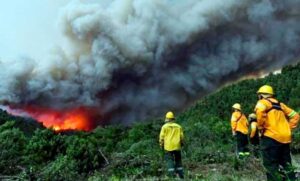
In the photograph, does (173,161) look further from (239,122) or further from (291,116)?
(291,116)

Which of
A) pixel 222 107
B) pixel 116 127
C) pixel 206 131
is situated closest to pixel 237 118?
pixel 206 131

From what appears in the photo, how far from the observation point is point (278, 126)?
868 centimetres

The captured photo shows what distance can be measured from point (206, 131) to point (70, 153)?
1897cm

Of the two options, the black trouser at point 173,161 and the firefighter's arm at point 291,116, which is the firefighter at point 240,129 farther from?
the firefighter's arm at point 291,116

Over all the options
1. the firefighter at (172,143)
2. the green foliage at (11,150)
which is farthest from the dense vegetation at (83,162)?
the firefighter at (172,143)

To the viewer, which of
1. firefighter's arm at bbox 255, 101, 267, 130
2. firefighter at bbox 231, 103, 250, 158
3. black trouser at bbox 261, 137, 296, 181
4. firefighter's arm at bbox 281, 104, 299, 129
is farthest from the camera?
firefighter at bbox 231, 103, 250, 158

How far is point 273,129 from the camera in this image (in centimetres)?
867

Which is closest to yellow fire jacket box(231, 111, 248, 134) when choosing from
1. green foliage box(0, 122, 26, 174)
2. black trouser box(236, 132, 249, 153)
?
black trouser box(236, 132, 249, 153)

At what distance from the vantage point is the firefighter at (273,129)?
8.64m

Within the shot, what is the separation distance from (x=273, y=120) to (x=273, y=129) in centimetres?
18

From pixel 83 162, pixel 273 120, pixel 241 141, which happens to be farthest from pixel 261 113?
pixel 241 141

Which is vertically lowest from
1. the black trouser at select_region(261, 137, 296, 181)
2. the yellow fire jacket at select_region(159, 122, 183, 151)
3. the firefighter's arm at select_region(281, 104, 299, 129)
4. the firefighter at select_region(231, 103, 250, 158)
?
the black trouser at select_region(261, 137, 296, 181)

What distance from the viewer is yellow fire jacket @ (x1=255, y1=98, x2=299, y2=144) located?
8625 mm

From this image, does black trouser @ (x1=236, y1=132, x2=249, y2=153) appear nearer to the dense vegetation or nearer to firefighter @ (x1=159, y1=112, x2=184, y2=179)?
the dense vegetation
